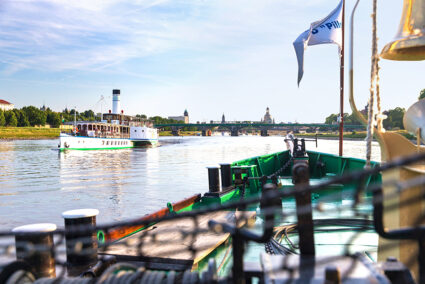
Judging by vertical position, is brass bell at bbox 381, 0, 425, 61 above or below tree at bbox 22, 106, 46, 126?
below

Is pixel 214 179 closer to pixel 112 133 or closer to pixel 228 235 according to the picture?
pixel 228 235

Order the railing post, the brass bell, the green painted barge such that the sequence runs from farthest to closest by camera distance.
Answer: the green painted barge < the brass bell < the railing post

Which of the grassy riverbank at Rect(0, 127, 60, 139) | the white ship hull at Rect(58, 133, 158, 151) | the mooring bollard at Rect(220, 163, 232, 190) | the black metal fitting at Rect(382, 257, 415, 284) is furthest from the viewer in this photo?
the grassy riverbank at Rect(0, 127, 60, 139)

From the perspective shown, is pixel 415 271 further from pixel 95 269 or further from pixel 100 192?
pixel 100 192

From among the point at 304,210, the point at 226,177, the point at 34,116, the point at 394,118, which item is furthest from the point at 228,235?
the point at 34,116

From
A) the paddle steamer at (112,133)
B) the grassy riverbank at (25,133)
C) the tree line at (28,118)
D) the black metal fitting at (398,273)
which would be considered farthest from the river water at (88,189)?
the tree line at (28,118)

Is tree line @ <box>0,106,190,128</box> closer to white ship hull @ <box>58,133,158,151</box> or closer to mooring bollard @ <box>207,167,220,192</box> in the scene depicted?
white ship hull @ <box>58,133,158,151</box>

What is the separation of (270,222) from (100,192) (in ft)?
72.3

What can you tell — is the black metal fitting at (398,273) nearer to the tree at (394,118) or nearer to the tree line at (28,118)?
the tree at (394,118)

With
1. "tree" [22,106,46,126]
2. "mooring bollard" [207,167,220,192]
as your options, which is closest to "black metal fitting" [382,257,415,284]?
"mooring bollard" [207,167,220,192]

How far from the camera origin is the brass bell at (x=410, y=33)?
405cm

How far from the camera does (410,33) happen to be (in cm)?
414

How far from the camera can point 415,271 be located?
3.67m

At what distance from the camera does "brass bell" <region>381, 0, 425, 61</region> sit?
4055 millimetres
